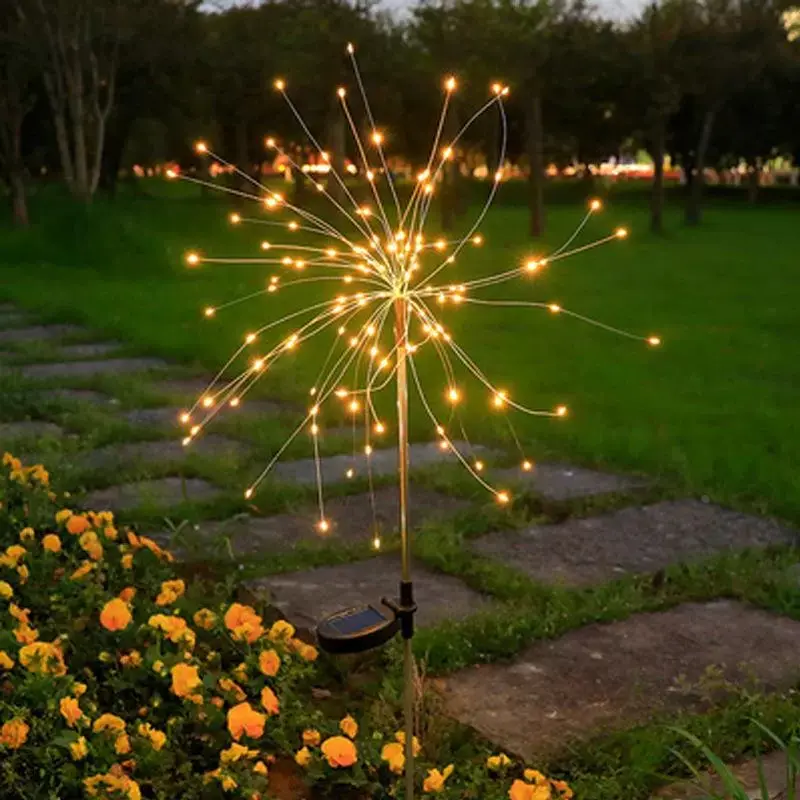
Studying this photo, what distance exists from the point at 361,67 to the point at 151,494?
20568 mm

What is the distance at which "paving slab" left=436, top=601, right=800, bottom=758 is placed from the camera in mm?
2717

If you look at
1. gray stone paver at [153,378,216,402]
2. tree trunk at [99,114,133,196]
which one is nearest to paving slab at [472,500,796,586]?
gray stone paver at [153,378,216,402]

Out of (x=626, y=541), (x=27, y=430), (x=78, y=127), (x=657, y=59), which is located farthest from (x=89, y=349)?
(x=657, y=59)

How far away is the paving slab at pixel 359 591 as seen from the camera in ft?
11.1

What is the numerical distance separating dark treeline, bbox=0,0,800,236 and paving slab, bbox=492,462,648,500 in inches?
263

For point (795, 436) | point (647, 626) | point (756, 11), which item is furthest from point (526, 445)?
point (756, 11)

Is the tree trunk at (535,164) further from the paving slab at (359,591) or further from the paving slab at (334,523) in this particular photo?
the paving slab at (359,591)

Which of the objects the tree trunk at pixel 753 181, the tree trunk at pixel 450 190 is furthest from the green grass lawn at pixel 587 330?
the tree trunk at pixel 753 181

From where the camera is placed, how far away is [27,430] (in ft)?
18.9

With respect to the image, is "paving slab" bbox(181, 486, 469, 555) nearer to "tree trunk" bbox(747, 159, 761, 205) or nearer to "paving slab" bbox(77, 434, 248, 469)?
"paving slab" bbox(77, 434, 248, 469)

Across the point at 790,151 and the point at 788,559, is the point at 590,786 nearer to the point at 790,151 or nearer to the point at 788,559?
the point at 788,559

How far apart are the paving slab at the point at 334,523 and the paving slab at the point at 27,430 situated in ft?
5.34

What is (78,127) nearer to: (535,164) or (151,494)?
(535,164)

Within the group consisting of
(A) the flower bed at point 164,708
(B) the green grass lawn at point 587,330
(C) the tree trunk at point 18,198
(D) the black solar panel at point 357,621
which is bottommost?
(B) the green grass lawn at point 587,330
